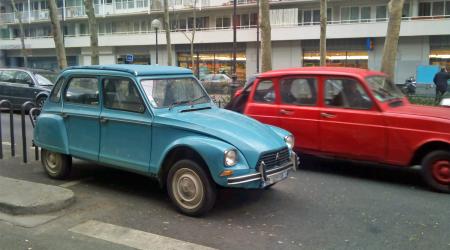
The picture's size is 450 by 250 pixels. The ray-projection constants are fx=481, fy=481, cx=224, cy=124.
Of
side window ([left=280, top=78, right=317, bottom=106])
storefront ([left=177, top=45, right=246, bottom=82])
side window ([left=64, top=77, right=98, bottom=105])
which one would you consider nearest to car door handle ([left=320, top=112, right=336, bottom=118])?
side window ([left=280, top=78, right=317, bottom=106])

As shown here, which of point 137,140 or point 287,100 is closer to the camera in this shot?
point 137,140

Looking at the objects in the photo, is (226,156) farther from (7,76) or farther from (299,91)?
(7,76)

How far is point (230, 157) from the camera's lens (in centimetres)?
525

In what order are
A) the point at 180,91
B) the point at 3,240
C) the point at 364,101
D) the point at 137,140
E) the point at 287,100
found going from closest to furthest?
the point at 3,240 → the point at 137,140 → the point at 180,91 → the point at 364,101 → the point at 287,100

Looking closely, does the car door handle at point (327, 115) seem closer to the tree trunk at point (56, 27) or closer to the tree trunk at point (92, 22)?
the tree trunk at point (56, 27)

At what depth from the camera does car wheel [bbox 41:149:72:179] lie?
23.2 feet

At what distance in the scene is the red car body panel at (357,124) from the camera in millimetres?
6713

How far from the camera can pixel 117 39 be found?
160 feet

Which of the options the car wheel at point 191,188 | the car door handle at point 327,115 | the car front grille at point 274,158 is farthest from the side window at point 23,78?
the car front grille at point 274,158

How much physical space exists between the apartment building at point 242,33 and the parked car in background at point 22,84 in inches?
941

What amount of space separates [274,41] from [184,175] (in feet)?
118

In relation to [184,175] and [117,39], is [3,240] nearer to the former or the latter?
[184,175]

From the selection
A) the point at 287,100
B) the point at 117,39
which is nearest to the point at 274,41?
the point at 117,39

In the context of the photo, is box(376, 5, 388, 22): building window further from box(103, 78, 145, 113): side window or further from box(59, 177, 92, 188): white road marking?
box(103, 78, 145, 113): side window
